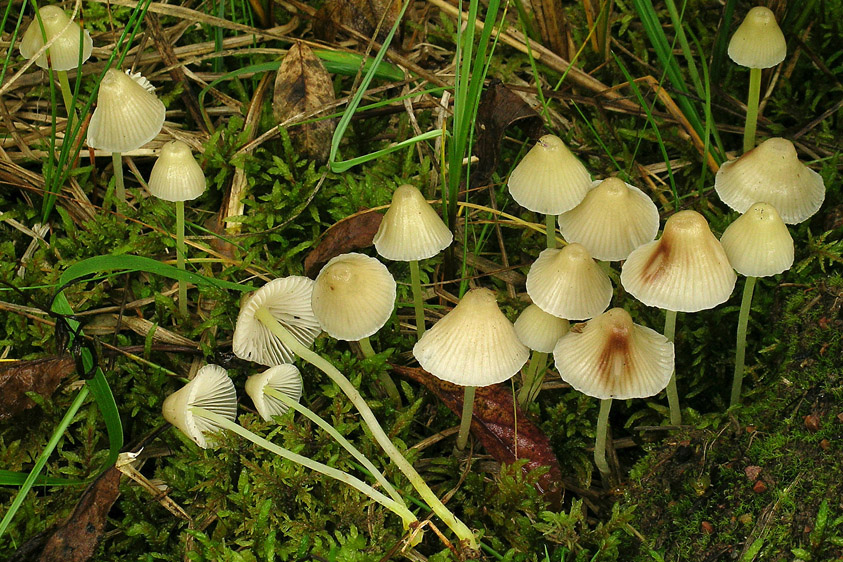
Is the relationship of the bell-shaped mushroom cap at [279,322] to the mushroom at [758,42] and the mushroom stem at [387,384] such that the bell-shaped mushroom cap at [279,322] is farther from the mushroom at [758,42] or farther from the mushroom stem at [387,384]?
the mushroom at [758,42]

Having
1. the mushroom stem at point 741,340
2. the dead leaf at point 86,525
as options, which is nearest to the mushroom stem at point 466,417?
the mushroom stem at point 741,340

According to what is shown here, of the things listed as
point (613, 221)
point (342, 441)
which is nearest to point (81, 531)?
point (342, 441)

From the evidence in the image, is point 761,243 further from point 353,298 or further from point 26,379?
point 26,379

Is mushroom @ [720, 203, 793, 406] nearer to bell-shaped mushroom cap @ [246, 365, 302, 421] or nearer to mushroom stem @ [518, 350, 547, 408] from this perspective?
mushroom stem @ [518, 350, 547, 408]

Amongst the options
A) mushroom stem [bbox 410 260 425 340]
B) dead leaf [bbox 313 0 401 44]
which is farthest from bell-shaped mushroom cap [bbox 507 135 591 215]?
dead leaf [bbox 313 0 401 44]

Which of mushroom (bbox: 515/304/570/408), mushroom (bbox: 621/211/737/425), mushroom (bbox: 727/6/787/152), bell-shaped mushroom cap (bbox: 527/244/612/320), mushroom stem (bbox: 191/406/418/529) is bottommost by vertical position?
mushroom stem (bbox: 191/406/418/529)

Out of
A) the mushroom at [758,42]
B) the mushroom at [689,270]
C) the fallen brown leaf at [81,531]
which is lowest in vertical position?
the fallen brown leaf at [81,531]

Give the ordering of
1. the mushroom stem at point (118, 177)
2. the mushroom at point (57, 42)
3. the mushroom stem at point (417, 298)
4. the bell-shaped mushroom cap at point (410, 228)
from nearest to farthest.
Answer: the bell-shaped mushroom cap at point (410, 228), the mushroom stem at point (417, 298), the mushroom at point (57, 42), the mushroom stem at point (118, 177)

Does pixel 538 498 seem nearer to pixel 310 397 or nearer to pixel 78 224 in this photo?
pixel 310 397
